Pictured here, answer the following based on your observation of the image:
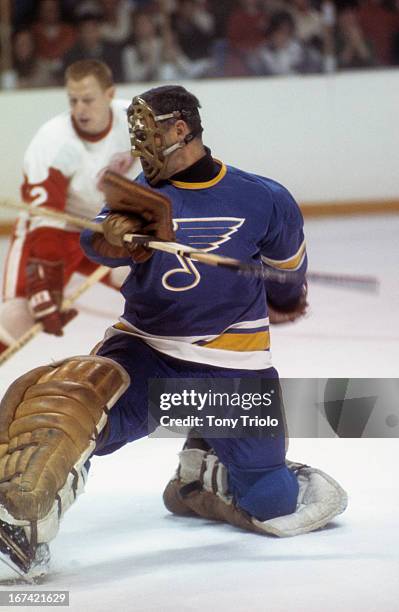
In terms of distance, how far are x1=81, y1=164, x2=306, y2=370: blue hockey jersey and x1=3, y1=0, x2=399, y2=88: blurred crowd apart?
4.70 meters

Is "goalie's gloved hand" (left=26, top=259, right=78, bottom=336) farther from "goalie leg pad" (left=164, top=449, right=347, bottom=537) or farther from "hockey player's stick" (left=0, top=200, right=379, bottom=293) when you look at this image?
"hockey player's stick" (left=0, top=200, right=379, bottom=293)

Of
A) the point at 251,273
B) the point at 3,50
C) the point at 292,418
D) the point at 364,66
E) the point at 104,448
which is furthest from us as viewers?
the point at 364,66

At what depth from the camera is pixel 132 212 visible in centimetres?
266

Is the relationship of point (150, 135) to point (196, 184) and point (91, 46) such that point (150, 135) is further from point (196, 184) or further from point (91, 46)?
point (91, 46)

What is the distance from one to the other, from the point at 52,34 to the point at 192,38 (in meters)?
0.80

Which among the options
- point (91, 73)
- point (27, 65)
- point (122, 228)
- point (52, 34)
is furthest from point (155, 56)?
point (122, 228)

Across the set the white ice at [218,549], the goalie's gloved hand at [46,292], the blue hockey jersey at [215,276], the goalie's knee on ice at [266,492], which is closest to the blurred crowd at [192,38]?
the goalie's gloved hand at [46,292]

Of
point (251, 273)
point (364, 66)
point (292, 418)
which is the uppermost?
point (251, 273)

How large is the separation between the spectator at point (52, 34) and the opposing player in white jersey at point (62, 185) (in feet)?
9.44

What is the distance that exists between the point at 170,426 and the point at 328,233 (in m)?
4.61

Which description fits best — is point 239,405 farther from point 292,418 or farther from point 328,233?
point 328,233

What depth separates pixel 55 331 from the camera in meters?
4.44

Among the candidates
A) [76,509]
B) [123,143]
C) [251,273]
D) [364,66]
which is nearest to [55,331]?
[123,143]

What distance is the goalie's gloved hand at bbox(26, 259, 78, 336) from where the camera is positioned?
14.4ft
